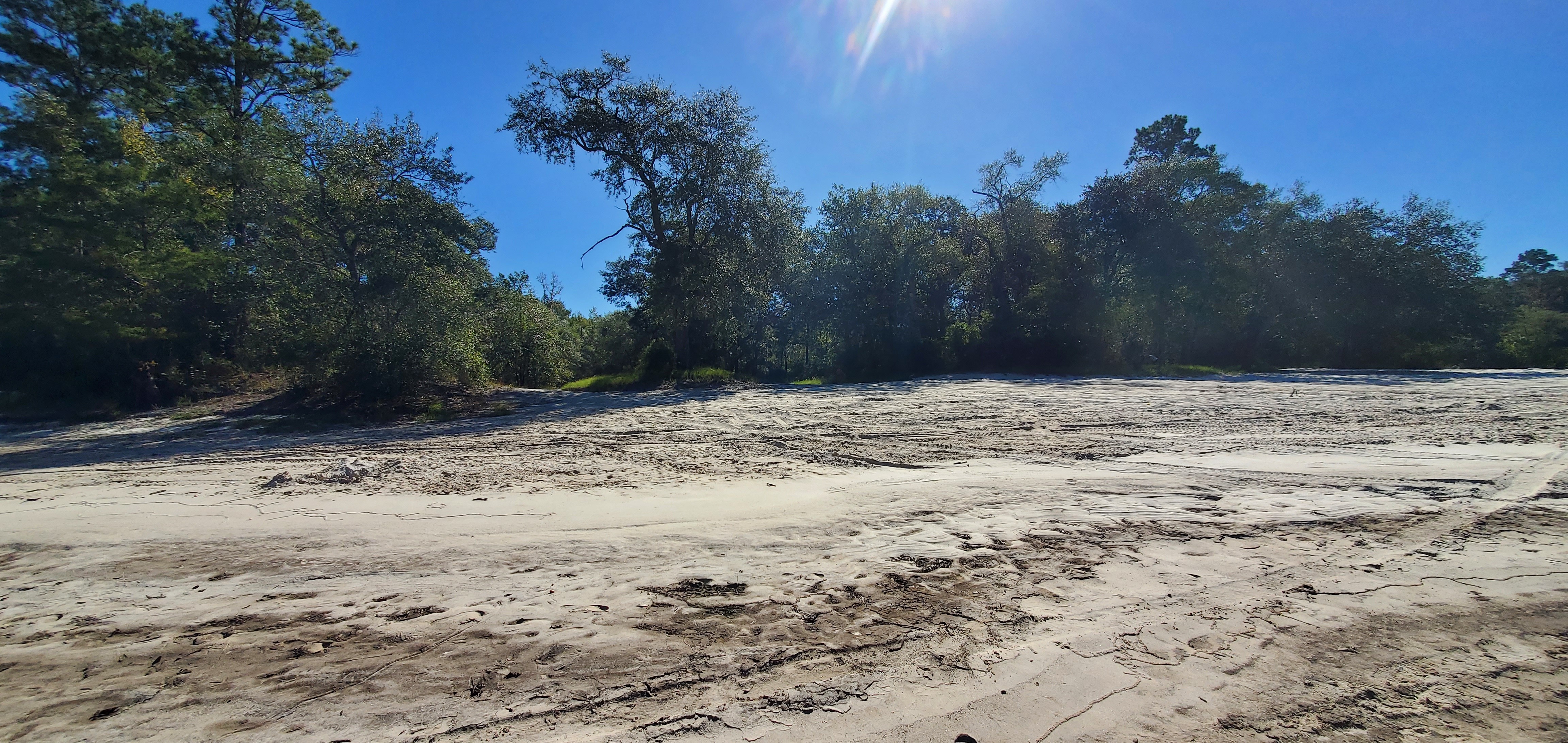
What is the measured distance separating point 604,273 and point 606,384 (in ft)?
25.4

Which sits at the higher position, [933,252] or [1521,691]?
[933,252]

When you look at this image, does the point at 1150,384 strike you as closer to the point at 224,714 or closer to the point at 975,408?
the point at 975,408

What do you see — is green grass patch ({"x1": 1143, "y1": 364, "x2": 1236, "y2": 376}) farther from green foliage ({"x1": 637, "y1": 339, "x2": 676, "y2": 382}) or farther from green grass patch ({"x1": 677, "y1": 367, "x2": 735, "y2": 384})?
green foliage ({"x1": 637, "y1": 339, "x2": 676, "y2": 382})

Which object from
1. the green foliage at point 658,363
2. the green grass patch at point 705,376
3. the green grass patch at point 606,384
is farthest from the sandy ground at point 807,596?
the green foliage at point 658,363

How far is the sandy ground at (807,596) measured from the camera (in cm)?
248

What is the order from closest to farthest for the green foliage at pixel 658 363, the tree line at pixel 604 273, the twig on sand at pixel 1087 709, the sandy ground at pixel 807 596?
the twig on sand at pixel 1087 709
the sandy ground at pixel 807 596
the tree line at pixel 604 273
the green foliage at pixel 658 363

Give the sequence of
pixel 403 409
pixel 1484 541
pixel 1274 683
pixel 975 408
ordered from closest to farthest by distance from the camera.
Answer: pixel 1274 683 → pixel 1484 541 → pixel 975 408 → pixel 403 409

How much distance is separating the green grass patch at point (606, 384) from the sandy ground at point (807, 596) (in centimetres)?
1126

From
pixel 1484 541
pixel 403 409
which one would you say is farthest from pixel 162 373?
pixel 1484 541

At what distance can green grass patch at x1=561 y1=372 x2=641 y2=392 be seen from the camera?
19.4 meters

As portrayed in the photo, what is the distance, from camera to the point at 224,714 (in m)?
2.51

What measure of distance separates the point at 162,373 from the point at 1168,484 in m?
24.7

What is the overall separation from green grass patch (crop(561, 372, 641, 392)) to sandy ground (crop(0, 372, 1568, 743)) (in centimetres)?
1126

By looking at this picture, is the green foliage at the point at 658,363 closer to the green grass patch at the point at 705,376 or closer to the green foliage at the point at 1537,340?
the green grass patch at the point at 705,376
